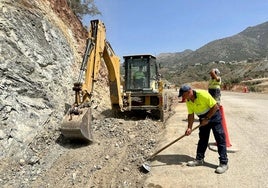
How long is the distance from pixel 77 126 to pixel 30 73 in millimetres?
2703

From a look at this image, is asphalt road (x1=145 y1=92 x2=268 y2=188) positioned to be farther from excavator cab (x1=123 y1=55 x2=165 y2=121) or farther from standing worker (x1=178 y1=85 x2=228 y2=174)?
excavator cab (x1=123 y1=55 x2=165 y2=121)

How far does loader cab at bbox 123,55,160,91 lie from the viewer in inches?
549

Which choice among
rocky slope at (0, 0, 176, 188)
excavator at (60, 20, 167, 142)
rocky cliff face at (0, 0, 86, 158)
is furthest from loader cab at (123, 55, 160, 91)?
rocky cliff face at (0, 0, 86, 158)

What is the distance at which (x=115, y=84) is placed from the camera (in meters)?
12.9

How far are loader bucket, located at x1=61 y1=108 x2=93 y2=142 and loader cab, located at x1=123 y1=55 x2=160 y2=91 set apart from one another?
5099 millimetres

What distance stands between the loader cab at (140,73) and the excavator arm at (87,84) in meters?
1.54

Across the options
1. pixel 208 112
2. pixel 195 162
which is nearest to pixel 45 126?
pixel 195 162

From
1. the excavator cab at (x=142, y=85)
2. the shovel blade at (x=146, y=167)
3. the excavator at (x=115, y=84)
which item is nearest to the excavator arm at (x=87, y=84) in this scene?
the excavator at (x=115, y=84)

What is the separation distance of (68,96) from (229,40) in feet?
572

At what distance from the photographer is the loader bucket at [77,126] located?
857 centimetres

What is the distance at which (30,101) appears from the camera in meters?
9.56

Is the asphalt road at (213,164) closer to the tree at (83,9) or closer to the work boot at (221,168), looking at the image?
the work boot at (221,168)

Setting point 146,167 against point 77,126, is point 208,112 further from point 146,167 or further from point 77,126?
point 77,126

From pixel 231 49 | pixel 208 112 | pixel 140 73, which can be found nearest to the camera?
pixel 208 112
